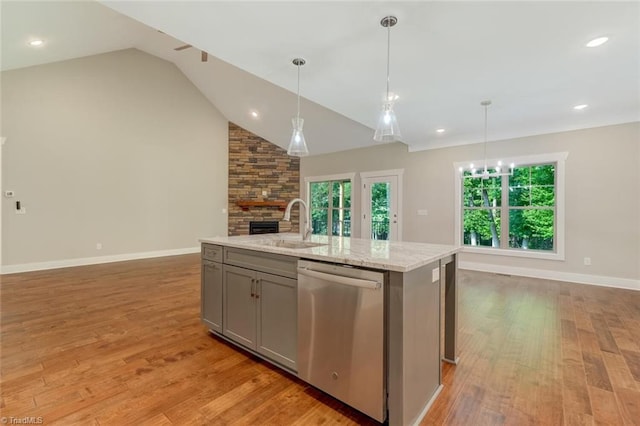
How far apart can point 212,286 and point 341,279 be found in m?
1.50

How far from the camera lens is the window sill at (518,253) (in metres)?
4.85

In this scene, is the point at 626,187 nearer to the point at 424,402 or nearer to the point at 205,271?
the point at 424,402

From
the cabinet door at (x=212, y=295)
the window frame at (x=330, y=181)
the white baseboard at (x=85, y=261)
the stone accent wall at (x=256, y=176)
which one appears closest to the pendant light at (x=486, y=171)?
the window frame at (x=330, y=181)

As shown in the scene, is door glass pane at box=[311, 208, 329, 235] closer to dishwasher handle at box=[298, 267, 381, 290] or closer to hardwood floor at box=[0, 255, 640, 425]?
hardwood floor at box=[0, 255, 640, 425]

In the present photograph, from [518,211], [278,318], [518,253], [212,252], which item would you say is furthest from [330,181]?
[278,318]

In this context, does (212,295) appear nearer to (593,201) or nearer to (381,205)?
(381,205)

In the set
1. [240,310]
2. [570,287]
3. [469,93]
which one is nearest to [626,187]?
[570,287]

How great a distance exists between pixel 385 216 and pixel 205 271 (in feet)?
16.1

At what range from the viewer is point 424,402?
1671 millimetres

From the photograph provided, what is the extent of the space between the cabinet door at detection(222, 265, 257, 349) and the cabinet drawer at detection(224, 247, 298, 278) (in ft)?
0.19

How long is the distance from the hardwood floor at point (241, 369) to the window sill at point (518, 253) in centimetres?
122

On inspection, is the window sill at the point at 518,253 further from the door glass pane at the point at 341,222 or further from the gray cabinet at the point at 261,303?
the gray cabinet at the point at 261,303

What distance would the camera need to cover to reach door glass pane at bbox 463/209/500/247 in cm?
550

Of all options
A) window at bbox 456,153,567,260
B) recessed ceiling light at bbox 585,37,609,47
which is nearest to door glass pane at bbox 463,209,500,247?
window at bbox 456,153,567,260
